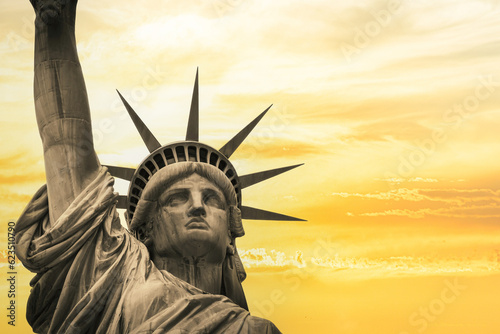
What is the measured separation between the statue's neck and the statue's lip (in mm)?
567

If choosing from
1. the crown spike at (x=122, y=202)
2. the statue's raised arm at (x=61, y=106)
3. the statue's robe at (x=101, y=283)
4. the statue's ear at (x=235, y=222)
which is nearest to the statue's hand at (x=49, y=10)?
the statue's raised arm at (x=61, y=106)

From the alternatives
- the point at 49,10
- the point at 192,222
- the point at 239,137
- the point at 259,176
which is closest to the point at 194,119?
the point at 239,137

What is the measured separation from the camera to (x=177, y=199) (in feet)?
51.4

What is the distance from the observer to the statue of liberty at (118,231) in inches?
547

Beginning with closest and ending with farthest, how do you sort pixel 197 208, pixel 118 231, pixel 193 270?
pixel 118 231
pixel 197 208
pixel 193 270

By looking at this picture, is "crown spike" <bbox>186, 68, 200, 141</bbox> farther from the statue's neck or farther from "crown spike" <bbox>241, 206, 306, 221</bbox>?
the statue's neck

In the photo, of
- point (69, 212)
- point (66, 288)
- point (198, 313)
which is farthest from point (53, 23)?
point (198, 313)

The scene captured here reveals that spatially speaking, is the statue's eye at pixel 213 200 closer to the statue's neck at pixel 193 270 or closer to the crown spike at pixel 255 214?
→ the statue's neck at pixel 193 270

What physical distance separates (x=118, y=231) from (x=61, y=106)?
2.27m

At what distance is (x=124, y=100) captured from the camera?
55.3 ft

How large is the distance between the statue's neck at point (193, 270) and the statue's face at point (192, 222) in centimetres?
11

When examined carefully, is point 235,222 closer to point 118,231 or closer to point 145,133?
point 118,231

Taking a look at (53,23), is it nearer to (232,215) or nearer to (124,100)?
(124,100)

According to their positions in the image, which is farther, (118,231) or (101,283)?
(118,231)
